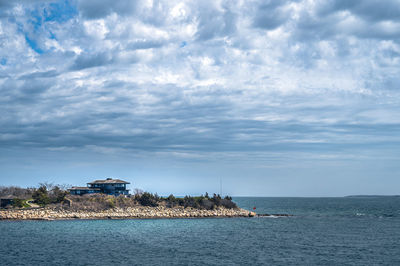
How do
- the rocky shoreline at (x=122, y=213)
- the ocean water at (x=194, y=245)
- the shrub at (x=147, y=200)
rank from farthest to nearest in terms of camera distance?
1. the shrub at (x=147, y=200)
2. the rocky shoreline at (x=122, y=213)
3. the ocean water at (x=194, y=245)

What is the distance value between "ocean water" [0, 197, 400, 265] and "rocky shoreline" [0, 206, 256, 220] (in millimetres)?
10945

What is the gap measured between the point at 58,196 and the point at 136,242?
178 ft

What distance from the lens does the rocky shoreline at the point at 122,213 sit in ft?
305

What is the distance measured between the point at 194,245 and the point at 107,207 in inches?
2054

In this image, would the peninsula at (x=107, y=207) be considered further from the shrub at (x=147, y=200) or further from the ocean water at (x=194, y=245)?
the ocean water at (x=194, y=245)

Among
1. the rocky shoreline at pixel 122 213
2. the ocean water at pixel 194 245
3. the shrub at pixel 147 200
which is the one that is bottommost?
the ocean water at pixel 194 245

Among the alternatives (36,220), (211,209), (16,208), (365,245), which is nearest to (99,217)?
(36,220)

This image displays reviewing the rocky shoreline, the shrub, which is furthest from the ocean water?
the shrub

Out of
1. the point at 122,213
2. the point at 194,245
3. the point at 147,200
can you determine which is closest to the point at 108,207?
the point at 122,213

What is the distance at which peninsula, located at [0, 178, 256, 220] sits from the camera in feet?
314

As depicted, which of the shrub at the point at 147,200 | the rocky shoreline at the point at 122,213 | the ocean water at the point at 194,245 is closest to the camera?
the ocean water at the point at 194,245

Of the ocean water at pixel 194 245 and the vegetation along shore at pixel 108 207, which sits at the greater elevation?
the vegetation along shore at pixel 108 207

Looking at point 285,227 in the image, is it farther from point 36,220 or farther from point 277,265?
point 36,220

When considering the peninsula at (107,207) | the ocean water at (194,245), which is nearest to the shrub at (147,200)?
the peninsula at (107,207)
